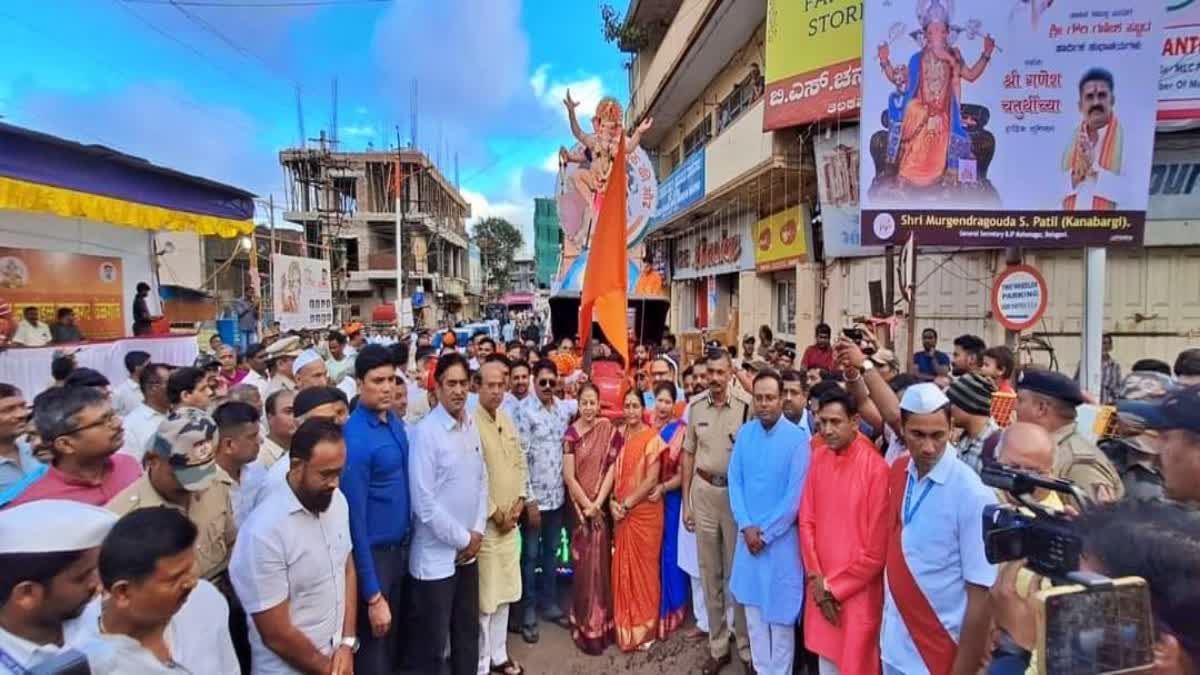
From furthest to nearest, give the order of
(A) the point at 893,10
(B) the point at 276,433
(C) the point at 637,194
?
1. (C) the point at 637,194
2. (A) the point at 893,10
3. (B) the point at 276,433

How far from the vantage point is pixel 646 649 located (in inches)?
160

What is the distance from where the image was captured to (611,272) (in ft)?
18.4

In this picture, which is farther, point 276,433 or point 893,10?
point 893,10

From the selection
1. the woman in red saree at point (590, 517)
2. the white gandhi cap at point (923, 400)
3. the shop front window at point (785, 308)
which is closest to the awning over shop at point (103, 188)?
the woman in red saree at point (590, 517)

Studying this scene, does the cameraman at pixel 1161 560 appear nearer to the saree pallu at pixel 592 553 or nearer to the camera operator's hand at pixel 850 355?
the camera operator's hand at pixel 850 355

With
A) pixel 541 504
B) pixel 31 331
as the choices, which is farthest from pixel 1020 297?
pixel 31 331

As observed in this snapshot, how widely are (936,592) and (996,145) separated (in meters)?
5.79

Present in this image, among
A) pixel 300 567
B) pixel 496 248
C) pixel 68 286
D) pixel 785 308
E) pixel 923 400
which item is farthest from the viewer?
pixel 496 248

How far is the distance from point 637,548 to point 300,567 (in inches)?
92.1

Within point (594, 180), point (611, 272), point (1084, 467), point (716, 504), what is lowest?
point (716, 504)

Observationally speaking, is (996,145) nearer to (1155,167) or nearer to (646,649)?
(1155,167)

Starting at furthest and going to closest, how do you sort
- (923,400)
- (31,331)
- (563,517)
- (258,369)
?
(31,331), (258,369), (563,517), (923,400)

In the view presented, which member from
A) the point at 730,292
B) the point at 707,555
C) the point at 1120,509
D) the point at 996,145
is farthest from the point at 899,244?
the point at 730,292

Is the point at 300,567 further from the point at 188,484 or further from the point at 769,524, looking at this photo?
the point at 769,524
